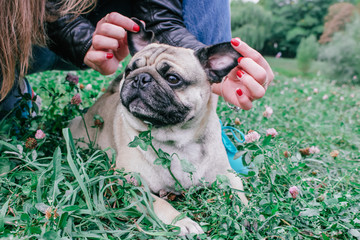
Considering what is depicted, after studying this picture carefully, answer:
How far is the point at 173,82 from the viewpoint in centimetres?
153

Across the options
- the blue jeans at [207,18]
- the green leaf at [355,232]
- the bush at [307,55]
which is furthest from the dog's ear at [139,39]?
the bush at [307,55]

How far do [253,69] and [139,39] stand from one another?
74 cm

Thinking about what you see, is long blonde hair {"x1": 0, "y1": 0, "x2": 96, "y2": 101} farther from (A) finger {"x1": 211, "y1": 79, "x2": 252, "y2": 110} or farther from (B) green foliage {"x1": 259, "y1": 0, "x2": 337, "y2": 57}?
(B) green foliage {"x1": 259, "y1": 0, "x2": 337, "y2": 57}

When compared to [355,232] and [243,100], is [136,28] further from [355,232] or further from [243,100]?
[355,232]

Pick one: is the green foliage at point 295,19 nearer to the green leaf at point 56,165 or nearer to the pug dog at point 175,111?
the pug dog at point 175,111

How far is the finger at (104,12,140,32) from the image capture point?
1708 mm

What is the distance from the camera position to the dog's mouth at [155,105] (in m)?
1.46

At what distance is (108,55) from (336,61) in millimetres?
8921

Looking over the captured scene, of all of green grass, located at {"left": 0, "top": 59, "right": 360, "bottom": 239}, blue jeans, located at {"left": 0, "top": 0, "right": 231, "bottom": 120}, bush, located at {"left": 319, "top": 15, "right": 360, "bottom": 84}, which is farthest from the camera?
bush, located at {"left": 319, "top": 15, "right": 360, "bottom": 84}

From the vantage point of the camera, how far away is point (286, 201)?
1.45m

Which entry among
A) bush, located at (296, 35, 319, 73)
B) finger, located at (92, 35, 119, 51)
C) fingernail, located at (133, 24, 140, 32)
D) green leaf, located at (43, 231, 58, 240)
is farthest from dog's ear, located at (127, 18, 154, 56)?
bush, located at (296, 35, 319, 73)

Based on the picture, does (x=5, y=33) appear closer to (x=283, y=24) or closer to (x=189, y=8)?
(x=189, y=8)

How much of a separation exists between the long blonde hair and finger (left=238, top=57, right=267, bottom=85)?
1.01 meters

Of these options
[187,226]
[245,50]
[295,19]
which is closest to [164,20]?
[245,50]
